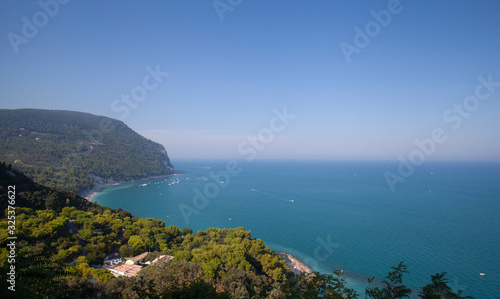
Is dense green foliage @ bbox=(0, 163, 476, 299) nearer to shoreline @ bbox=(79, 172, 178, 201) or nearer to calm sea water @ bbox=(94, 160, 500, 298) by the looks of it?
calm sea water @ bbox=(94, 160, 500, 298)

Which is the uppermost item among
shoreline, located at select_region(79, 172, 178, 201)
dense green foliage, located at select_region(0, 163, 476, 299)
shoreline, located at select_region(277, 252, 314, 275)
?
dense green foliage, located at select_region(0, 163, 476, 299)

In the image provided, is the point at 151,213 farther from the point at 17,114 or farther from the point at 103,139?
the point at 17,114

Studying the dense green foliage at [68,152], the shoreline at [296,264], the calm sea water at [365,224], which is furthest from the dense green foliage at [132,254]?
the dense green foliage at [68,152]

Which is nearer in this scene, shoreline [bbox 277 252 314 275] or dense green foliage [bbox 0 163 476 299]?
dense green foliage [bbox 0 163 476 299]

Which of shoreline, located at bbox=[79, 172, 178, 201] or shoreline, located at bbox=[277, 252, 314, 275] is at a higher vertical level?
shoreline, located at bbox=[277, 252, 314, 275]

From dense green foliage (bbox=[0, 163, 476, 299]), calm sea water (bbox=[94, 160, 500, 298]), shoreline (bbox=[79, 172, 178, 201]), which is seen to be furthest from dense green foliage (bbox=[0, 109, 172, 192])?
dense green foliage (bbox=[0, 163, 476, 299])

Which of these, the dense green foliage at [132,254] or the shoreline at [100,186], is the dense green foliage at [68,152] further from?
the dense green foliage at [132,254]

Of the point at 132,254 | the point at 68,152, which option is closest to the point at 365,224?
the point at 132,254

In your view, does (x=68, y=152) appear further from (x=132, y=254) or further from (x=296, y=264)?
(x=296, y=264)
